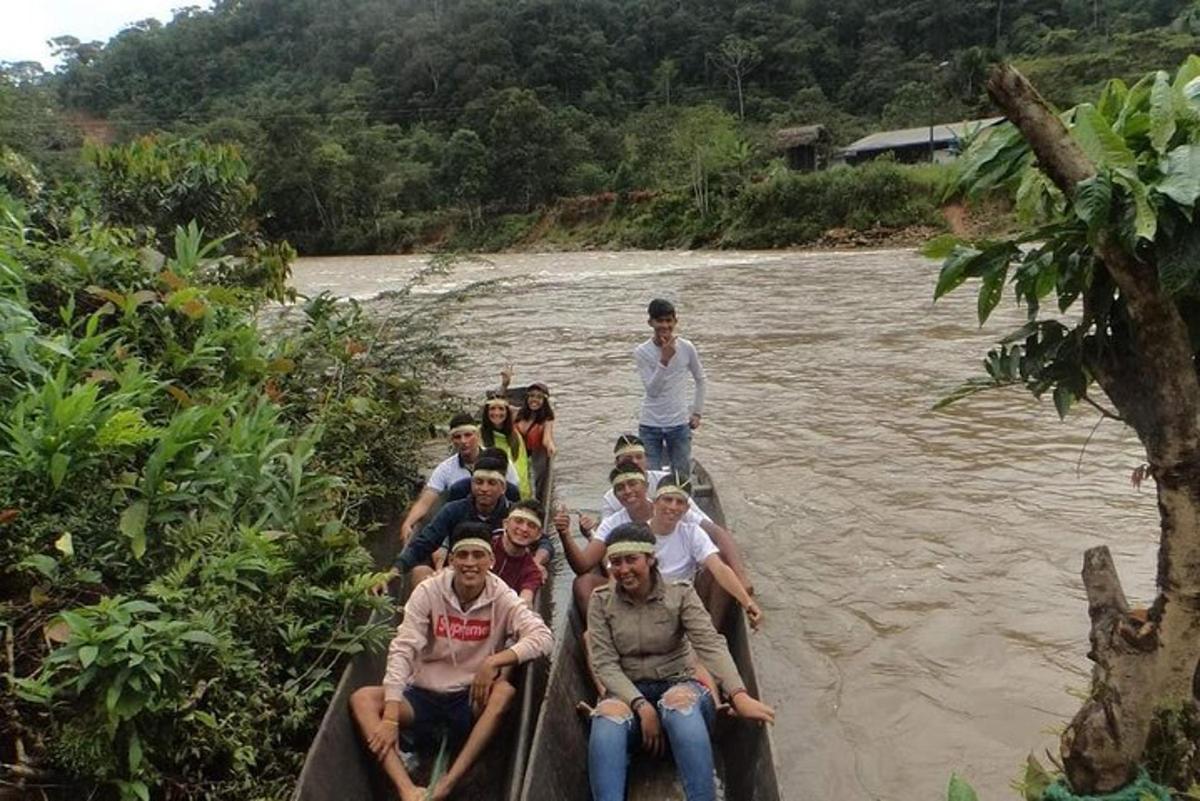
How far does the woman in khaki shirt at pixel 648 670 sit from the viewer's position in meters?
2.98

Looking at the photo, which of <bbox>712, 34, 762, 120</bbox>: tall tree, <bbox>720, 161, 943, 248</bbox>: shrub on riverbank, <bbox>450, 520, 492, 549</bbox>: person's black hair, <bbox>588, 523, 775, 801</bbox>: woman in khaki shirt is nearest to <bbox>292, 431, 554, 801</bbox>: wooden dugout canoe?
<bbox>588, 523, 775, 801</bbox>: woman in khaki shirt

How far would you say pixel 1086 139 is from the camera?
1603 millimetres

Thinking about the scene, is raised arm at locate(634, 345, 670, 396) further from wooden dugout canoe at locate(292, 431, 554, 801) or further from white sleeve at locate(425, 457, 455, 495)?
wooden dugout canoe at locate(292, 431, 554, 801)

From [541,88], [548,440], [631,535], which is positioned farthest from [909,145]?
[631,535]

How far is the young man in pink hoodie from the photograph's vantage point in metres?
3.26

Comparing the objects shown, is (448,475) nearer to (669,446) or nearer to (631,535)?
(669,446)

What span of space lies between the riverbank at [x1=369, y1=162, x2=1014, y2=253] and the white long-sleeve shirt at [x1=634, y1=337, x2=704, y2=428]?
63.9 feet

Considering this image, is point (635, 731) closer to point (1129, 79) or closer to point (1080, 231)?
point (1080, 231)

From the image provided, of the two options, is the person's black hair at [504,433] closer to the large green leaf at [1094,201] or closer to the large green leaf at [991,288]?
the large green leaf at [991,288]

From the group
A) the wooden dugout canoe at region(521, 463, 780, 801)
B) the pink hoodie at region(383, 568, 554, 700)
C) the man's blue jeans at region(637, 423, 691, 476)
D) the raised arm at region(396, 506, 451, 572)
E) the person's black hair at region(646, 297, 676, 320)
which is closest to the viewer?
the wooden dugout canoe at region(521, 463, 780, 801)

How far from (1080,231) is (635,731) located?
7.61 ft

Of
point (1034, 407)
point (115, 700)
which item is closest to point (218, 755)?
point (115, 700)

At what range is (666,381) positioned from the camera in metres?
5.23

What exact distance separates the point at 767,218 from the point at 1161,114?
2909cm
